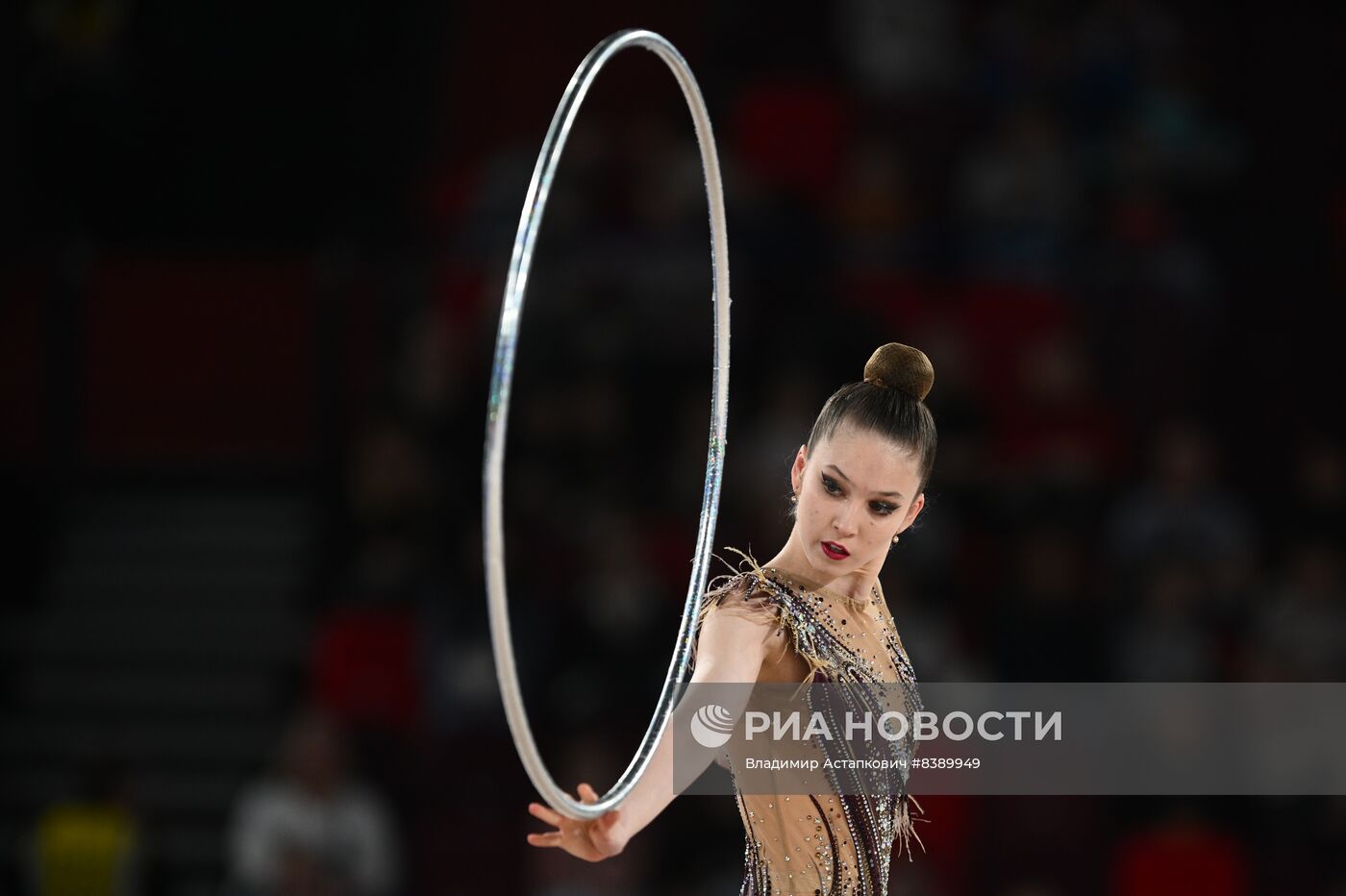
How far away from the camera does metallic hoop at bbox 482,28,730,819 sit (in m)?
1.93

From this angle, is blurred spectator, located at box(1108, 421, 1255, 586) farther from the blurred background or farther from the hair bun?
the hair bun

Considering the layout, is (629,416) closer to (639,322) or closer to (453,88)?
(639,322)

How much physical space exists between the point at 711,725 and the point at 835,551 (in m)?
0.30

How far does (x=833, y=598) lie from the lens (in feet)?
7.97

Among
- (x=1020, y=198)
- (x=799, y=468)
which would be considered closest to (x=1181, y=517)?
(x=1020, y=198)

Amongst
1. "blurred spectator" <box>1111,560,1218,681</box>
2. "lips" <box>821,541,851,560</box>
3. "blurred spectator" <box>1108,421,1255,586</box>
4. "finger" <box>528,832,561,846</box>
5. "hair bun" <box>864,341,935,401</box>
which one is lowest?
"finger" <box>528,832,561,846</box>

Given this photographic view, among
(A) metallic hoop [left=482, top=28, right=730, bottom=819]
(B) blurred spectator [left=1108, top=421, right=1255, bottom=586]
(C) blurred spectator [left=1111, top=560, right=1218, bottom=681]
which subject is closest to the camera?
(A) metallic hoop [left=482, top=28, right=730, bottom=819]

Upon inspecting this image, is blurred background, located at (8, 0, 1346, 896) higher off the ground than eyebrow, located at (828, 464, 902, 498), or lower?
higher

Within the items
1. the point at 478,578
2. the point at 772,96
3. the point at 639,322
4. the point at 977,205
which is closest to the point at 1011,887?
the point at 478,578

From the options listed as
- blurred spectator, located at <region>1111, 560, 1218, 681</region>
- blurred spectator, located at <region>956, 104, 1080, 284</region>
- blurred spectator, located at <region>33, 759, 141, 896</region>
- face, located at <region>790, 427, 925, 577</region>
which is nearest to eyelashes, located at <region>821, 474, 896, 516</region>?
face, located at <region>790, 427, 925, 577</region>

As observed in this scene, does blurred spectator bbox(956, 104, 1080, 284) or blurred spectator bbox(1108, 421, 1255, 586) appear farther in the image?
blurred spectator bbox(956, 104, 1080, 284)

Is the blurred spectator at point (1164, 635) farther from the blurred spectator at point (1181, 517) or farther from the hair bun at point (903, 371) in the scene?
the hair bun at point (903, 371)

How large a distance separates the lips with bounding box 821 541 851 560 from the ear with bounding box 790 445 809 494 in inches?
3.9

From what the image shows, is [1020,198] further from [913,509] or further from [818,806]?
[818,806]
